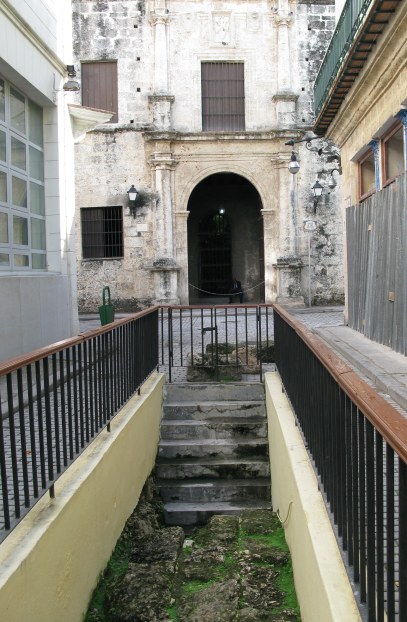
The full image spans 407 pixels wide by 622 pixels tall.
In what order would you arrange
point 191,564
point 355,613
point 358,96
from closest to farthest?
point 355,613
point 191,564
point 358,96

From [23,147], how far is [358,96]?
190 inches

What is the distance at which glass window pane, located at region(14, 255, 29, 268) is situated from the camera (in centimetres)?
884

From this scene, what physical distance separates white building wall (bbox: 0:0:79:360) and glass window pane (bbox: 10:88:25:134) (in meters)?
0.13

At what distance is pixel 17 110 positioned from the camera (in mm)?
8969

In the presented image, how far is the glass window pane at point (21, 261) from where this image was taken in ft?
29.0

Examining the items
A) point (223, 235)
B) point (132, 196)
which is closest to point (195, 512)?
point (132, 196)

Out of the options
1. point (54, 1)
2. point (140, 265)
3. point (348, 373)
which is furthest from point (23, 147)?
point (140, 265)

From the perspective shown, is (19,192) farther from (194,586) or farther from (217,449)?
(194,586)

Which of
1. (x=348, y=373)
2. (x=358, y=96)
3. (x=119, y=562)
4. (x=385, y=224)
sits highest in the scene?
(x=358, y=96)

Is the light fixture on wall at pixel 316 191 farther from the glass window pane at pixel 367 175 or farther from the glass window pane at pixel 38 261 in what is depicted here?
the glass window pane at pixel 38 261

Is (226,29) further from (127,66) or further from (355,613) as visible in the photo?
(355,613)

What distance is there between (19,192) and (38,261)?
1165mm

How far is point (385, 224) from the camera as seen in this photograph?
8.67 meters

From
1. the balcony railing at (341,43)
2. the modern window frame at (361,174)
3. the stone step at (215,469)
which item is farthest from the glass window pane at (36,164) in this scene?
the modern window frame at (361,174)
